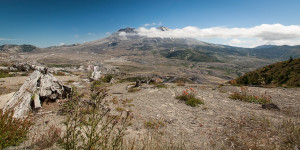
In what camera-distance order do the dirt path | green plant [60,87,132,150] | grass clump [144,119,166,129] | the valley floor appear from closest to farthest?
1. green plant [60,87,132,150]
2. the valley floor
3. the dirt path
4. grass clump [144,119,166,129]

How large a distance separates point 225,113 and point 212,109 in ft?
3.50

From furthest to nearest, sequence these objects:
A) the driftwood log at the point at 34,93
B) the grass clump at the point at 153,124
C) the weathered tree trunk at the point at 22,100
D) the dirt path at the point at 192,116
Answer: the driftwood log at the point at 34,93, the weathered tree trunk at the point at 22,100, the grass clump at the point at 153,124, the dirt path at the point at 192,116

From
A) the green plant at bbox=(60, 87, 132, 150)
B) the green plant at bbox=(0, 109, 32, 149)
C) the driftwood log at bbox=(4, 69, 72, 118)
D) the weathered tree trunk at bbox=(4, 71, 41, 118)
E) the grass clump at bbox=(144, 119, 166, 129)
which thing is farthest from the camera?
the driftwood log at bbox=(4, 69, 72, 118)

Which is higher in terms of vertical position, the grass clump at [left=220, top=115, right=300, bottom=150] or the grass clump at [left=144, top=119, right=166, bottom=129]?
the grass clump at [left=220, top=115, right=300, bottom=150]

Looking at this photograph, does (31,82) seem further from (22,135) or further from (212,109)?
(212,109)

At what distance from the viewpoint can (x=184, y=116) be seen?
8.73 metres

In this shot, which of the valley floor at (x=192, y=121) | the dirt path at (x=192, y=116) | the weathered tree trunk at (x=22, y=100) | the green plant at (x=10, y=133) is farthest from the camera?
the weathered tree trunk at (x=22, y=100)

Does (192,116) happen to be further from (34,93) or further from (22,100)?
(34,93)

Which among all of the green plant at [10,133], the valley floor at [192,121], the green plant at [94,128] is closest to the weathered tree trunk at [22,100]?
the valley floor at [192,121]

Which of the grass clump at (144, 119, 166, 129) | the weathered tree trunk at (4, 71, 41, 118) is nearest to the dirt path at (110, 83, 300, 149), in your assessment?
the grass clump at (144, 119, 166, 129)

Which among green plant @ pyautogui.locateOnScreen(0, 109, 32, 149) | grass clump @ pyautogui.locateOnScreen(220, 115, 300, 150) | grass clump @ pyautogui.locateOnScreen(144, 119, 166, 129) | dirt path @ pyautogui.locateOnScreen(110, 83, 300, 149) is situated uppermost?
green plant @ pyautogui.locateOnScreen(0, 109, 32, 149)

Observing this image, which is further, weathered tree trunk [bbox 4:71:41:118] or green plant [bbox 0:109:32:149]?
weathered tree trunk [bbox 4:71:41:118]

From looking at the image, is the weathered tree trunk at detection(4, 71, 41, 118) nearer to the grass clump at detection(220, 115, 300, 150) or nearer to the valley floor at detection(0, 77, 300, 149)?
the valley floor at detection(0, 77, 300, 149)

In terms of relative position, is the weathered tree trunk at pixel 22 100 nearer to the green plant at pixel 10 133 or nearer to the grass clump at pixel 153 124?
the green plant at pixel 10 133
